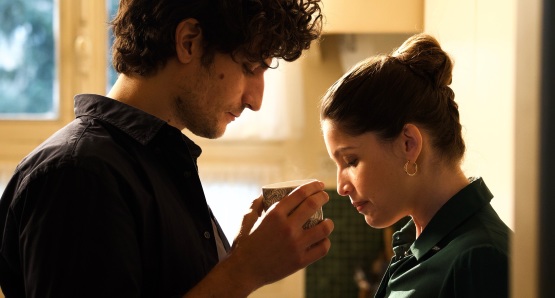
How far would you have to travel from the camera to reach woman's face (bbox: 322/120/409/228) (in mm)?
1208

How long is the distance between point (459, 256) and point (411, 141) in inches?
9.9

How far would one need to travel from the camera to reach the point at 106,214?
2.87ft

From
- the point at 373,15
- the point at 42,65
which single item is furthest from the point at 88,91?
the point at 373,15

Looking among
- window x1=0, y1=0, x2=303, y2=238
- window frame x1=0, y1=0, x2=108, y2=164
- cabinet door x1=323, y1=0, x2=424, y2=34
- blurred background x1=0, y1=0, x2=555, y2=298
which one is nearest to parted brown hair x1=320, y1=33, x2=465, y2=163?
cabinet door x1=323, y1=0, x2=424, y2=34

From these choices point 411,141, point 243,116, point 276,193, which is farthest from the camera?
point 243,116

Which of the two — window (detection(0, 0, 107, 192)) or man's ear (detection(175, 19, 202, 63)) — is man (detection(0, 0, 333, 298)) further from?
window (detection(0, 0, 107, 192))

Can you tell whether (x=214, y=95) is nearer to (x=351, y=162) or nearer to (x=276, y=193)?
(x=276, y=193)

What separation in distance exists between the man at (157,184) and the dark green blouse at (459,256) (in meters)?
0.17

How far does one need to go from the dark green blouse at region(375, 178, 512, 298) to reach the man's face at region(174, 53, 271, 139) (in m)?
0.39

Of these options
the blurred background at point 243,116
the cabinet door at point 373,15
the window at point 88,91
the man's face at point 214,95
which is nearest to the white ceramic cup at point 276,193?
the man's face at point 214,95

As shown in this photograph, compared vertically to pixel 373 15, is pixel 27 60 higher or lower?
lower

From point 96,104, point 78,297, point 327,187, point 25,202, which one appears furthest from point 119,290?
point 327,187

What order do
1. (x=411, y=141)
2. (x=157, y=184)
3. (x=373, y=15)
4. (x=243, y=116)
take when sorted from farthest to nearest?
(x=243, y=116)
(x=373, y=15)
(x=411, y=141)
(x=157, y=184)

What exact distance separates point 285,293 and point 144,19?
1885 mm
